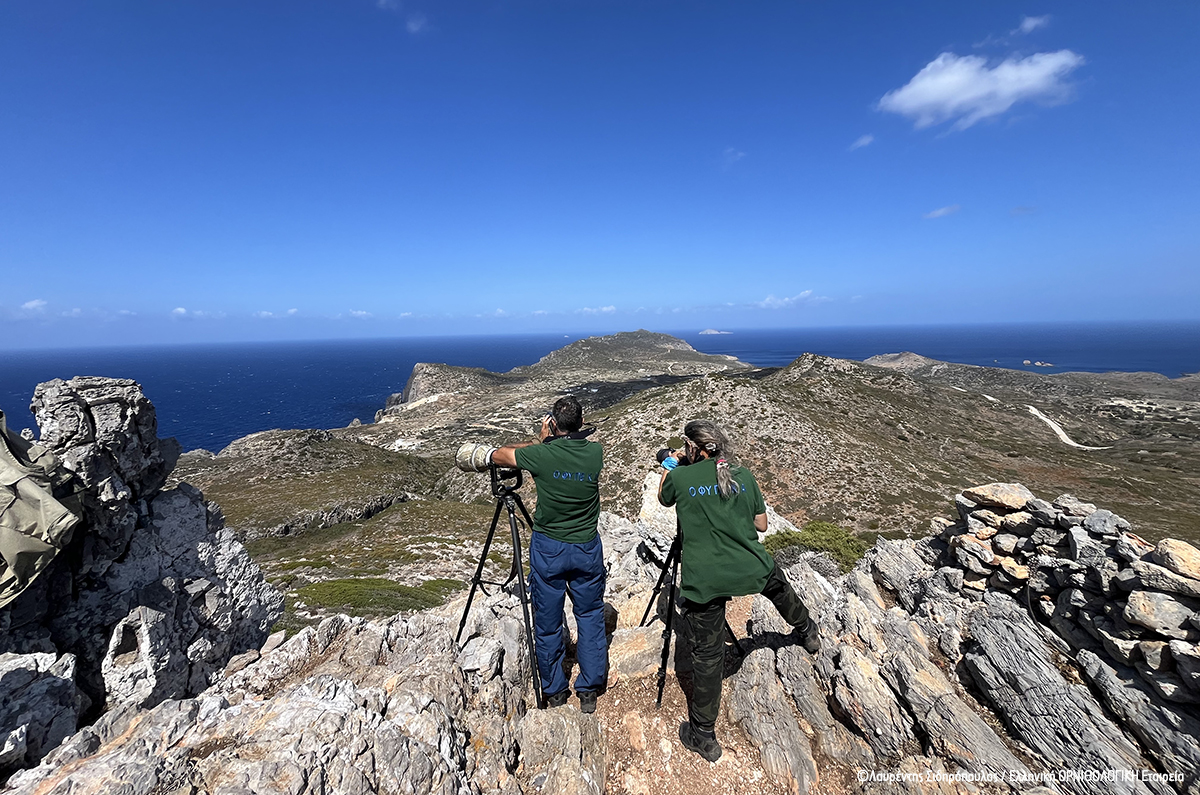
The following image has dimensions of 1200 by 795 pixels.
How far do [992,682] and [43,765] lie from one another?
11317 mm

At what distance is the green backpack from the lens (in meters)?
4.59

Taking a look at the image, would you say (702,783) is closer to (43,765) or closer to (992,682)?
(992,682)

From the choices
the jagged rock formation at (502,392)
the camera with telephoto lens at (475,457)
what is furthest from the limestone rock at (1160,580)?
the jagged rock formation at (502,392)

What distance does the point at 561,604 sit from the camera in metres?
5.97

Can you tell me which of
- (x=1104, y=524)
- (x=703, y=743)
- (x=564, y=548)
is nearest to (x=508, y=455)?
(x=564, y=548)

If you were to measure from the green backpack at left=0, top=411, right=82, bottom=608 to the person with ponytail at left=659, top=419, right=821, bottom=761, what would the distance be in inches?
270

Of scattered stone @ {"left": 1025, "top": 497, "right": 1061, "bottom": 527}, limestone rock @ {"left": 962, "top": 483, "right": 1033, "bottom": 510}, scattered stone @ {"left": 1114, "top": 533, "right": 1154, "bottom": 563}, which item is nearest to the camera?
scattered stone @ {"left": 1114, "top": 533, "right": 1154, "bottom": 563}

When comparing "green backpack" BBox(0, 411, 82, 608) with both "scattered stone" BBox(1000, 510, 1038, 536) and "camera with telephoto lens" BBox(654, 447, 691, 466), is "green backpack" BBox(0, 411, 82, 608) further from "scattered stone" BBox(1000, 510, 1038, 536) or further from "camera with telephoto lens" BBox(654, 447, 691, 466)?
"scattered stone" BBox(1000, 510, 1038, 536)

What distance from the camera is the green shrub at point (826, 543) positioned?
17.0 meters

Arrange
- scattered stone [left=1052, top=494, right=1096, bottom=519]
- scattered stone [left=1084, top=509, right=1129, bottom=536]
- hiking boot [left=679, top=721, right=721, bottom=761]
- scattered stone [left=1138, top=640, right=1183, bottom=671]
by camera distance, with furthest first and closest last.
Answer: scattered stone [left=1052, top=494, right=1096, bottom=519]
scattered stone [left=1084, top=509, right=1129, bottom=536]
hiking boot [left=679, top=721, right=721, bottom=761]
scattered stone [left=1138, top=640, right=1183, bottom=671]

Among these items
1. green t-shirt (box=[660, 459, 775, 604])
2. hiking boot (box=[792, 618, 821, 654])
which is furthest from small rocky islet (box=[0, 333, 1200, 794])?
green t-shirt (box=[660, 459, 775, 604])

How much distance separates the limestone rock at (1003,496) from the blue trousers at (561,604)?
9.31m

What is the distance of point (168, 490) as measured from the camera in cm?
870

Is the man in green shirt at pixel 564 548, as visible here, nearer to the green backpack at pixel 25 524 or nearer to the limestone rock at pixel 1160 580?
the green backpack at pixel 25 524
